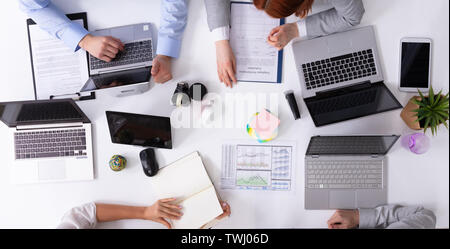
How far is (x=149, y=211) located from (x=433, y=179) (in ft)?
3.99

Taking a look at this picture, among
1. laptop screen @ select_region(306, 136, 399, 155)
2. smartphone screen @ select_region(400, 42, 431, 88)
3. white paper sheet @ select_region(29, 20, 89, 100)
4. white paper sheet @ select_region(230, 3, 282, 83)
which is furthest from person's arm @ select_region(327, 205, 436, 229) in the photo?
white paper sheet @ select_region(29, 20, 89, 100)

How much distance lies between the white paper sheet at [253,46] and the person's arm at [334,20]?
0.41 feet

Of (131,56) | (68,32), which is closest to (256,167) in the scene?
(131,56)

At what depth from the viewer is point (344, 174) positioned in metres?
1.38

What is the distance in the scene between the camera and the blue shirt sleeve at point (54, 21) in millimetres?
1339

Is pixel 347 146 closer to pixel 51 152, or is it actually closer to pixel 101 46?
pixel 101 46

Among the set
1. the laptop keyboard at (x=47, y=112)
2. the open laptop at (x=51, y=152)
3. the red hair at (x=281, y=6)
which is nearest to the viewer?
the red hair at (x=281, y=6)

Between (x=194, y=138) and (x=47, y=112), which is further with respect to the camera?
(x=194, y=138)

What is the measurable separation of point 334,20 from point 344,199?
2.47 feet

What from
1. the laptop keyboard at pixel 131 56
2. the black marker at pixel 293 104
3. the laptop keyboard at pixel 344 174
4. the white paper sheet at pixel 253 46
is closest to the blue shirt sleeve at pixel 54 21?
the laptop keyboard at pixel 131 56

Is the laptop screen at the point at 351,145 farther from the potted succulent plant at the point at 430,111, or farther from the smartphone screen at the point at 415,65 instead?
the smartphone screen at the point at 415,65

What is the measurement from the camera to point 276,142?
1394mm

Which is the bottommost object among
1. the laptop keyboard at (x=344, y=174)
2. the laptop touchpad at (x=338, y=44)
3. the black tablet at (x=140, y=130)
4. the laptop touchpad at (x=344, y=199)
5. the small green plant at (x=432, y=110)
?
the laptop touchpad at (x=344, y=199)

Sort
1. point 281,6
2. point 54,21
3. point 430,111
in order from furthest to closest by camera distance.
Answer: point 54,21
point 430,111
point 281,6
